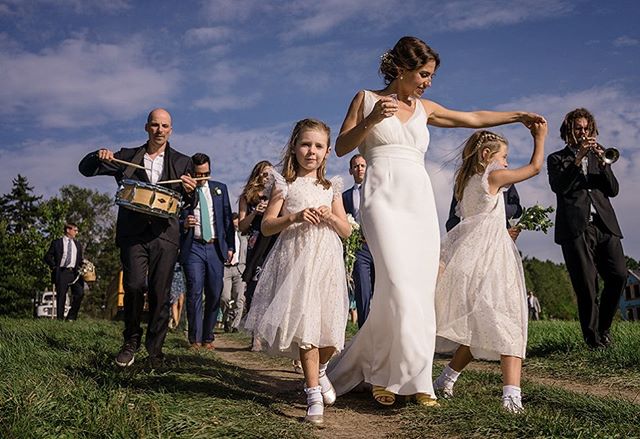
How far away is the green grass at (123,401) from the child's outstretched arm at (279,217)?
1.22 m

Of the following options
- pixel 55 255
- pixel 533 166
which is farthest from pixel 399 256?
pixel 55 255

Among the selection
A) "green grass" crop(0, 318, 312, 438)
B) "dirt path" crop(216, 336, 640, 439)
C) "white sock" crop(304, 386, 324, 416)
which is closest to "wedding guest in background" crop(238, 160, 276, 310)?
"dirt path" crop(216, 336, 640, 439)

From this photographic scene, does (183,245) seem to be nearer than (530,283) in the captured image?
Yes

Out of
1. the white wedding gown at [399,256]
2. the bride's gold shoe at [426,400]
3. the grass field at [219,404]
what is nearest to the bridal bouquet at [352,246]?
the grass field at [219,404]

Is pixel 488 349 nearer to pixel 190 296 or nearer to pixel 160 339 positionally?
pixel 160 339

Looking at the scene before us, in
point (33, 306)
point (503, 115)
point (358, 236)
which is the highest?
point (503, 115)

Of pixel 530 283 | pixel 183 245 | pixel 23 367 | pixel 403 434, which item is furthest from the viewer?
pixel 530 283

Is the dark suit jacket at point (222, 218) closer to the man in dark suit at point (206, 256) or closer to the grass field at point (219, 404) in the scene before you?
the man in dark suit at point (206, 256)

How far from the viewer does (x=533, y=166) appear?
507 centimetres

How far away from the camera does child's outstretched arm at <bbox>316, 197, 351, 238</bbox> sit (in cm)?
485

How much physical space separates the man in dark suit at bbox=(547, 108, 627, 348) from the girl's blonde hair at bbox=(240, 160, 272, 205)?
11.6 ft

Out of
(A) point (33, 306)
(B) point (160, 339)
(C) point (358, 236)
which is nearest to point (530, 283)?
(A) point (33, 306)

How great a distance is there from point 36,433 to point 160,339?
3.12 metres

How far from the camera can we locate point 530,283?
168 ft
